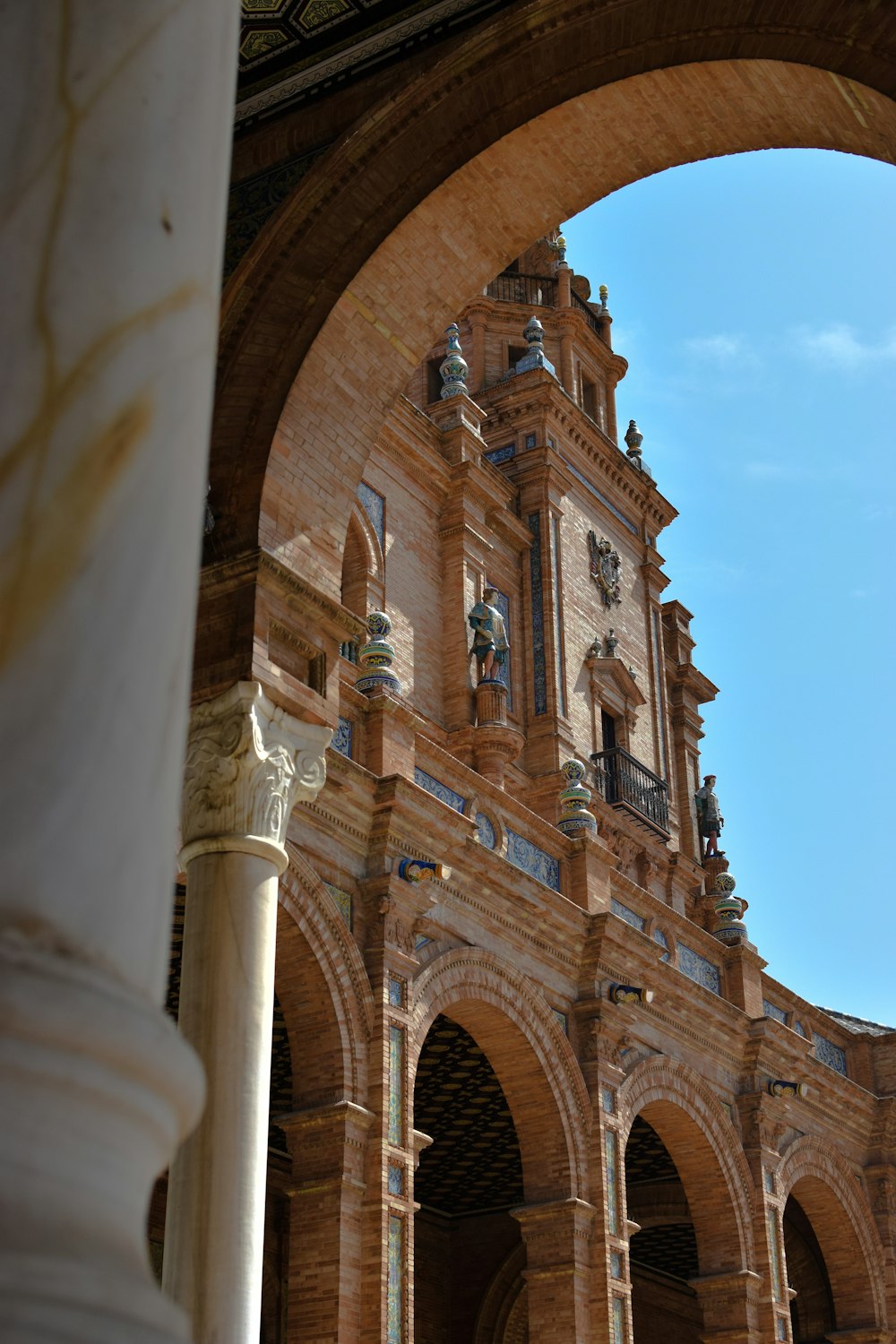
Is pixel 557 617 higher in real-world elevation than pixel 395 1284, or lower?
higher

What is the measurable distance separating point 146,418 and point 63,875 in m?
0.54

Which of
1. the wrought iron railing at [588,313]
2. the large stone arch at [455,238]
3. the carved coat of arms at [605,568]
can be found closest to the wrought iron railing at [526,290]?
the wrought iron railing at [588,313]

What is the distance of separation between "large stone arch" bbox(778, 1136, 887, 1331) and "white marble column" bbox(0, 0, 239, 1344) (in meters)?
18.6

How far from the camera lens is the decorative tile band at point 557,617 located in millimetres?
21766

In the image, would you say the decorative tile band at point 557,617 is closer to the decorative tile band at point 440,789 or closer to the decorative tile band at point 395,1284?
the decorative tile band at point 440,789

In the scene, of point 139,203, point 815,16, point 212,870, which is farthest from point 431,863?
point 139,203

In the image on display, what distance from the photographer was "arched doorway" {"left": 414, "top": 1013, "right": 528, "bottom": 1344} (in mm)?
18562

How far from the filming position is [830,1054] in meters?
21.2

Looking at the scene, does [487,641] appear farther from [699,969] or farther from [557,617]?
[699,969]

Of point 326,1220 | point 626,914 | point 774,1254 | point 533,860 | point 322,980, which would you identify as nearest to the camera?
point 326,1220

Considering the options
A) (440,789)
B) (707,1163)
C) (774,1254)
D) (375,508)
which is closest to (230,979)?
(440,789)

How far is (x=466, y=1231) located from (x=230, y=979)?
15.3 metres

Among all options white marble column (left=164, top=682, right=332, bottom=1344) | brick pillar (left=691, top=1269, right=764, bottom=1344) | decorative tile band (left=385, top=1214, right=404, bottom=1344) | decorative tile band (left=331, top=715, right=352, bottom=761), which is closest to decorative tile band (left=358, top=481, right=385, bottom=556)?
decorative tile band (left=331, top=715, right=352, bottom=761)

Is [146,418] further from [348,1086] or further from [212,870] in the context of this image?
[348,1086]
